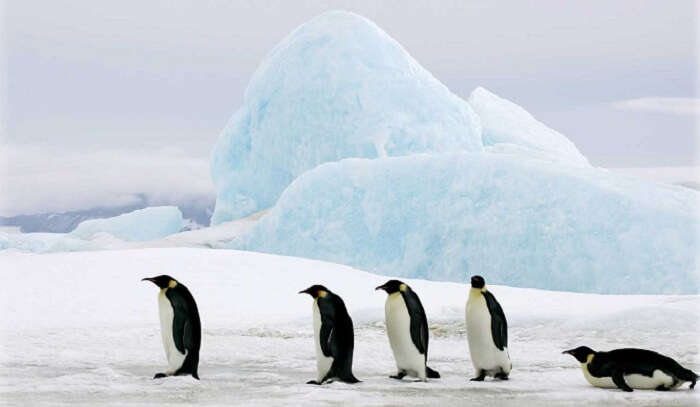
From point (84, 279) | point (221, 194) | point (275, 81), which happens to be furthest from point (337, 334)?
point (221, 194)

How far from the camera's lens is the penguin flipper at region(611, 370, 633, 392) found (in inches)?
244

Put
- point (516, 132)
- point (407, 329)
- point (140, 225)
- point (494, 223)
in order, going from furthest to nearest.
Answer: point (140, 225)
point (516, 132)
point (494, 223)
point (407, 329)

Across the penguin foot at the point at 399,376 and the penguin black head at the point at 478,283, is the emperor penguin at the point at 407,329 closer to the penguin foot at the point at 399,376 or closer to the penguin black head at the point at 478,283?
the penguin foot at the point at 399,376

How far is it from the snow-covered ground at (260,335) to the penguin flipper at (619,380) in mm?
79

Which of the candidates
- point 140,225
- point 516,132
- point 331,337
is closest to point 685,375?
point 331,337

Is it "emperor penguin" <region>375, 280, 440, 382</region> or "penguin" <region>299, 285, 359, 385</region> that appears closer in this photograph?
"penguin" <region>299, 285, 359, 385</region>

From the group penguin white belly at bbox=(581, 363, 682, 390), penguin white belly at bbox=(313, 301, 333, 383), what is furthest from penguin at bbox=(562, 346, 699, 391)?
penguin white belly at bbox=(313, 301, 333, 383)

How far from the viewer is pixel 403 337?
646cm

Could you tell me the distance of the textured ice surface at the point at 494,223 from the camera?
1648 cm

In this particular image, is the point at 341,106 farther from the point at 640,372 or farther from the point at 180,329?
the point at 640,372

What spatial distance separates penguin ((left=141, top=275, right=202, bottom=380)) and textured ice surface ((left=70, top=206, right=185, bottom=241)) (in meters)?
27.1

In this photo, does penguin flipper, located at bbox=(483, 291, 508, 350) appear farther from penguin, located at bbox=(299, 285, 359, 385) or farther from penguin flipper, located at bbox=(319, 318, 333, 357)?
penguin flipper, located at bbox=(319, 318, 333, 357)

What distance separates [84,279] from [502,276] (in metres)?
7.83

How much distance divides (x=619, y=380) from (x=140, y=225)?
29.5 metres
